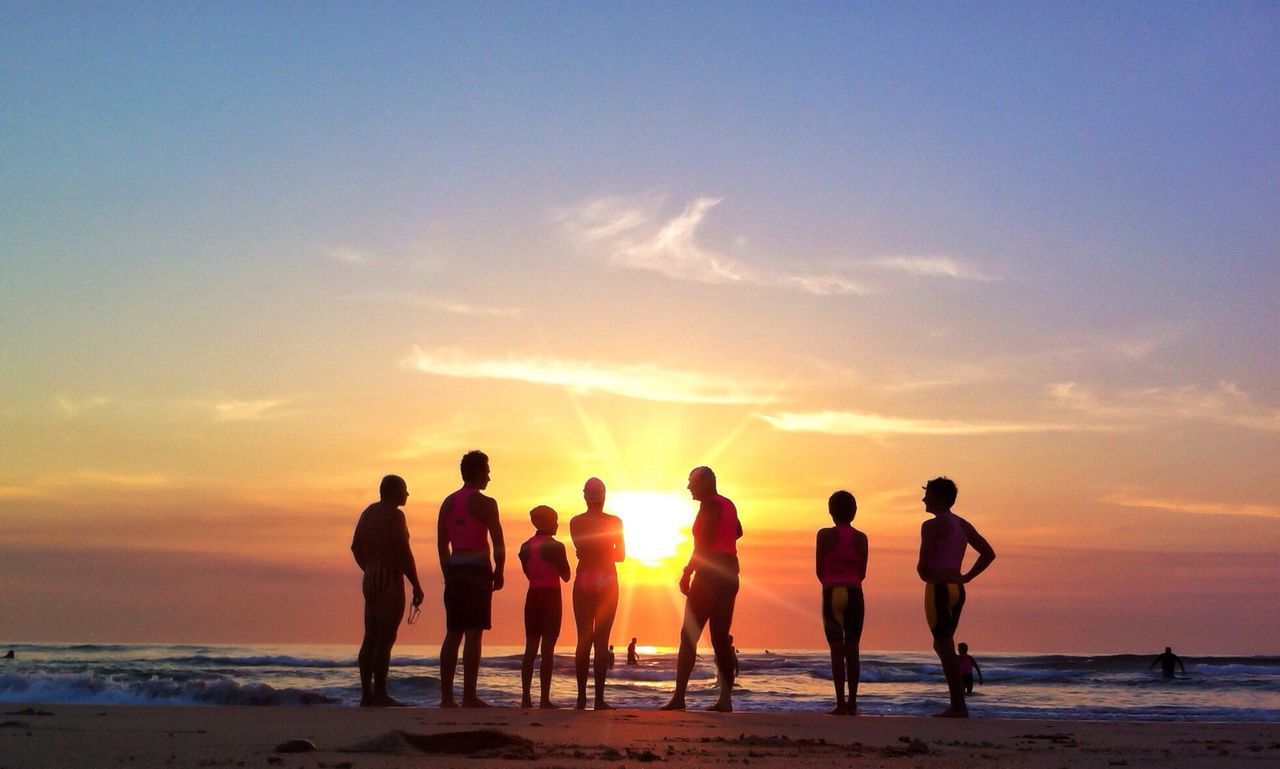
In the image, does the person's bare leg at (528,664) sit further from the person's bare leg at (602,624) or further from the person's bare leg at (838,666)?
the person's bare leg at (838,666)

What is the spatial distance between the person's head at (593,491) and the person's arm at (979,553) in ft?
11.4

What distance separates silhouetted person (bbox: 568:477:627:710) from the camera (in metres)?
11.2

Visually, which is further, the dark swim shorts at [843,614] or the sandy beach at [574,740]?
the dark swim shorts at [843,614]

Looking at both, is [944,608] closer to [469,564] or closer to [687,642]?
[687,642]

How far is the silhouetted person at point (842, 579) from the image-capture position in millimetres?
11438

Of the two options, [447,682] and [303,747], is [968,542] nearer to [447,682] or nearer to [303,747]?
Answer: [447,682]

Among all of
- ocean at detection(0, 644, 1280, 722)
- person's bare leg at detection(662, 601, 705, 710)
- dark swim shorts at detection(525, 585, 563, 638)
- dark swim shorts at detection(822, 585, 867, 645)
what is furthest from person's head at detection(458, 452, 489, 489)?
ocean at detection(0, 644, 1280, 722)

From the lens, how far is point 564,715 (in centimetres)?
926

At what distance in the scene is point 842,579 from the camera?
11.5m

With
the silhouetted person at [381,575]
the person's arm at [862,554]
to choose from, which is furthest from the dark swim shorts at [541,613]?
the person's arm at [862,554]

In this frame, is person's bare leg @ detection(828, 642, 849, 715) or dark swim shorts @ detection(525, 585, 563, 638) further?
person's bare leg @ detection(828, 642, 849, 715)

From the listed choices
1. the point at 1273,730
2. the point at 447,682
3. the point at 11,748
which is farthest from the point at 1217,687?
the point at 11,748

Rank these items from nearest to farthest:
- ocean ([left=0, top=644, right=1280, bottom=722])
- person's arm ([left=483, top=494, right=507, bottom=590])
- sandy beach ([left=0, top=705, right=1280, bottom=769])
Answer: sandy beach ([left=0, top=705, right=1280, bottom=769]) → person's arm ([left=483, top=494, right=507, bottom=590]) → ocean ([left=0, top=644, right=1280, bottom=722])

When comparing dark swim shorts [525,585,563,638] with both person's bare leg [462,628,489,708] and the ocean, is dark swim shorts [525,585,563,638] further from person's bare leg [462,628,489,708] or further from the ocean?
the ocean
